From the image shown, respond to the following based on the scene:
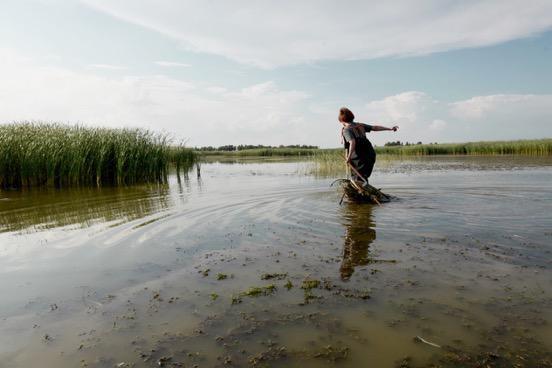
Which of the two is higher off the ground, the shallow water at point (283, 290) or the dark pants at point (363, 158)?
the dark pants at point (363, 158)

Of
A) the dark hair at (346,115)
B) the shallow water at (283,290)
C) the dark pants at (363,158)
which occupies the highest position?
the dark hair at (346,115)

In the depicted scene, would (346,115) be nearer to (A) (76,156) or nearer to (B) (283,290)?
(B) (283,290)

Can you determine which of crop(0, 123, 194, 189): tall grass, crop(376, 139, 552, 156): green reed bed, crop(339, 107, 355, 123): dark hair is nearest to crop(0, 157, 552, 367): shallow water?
crop(339, 107, 355, 123): dark hair

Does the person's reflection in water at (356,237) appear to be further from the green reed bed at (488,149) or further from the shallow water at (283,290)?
the green reed bed at (488,149)

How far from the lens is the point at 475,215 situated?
8.07 metres

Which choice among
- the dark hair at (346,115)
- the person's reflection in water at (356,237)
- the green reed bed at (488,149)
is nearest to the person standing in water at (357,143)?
the dark hair at (346,115)

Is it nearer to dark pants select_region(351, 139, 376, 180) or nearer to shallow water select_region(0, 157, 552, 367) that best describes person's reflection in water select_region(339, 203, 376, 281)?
shallow water select_region(0, 157, 552, 367)

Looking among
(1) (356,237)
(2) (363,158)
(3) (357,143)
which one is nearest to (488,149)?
(2) (363,158)

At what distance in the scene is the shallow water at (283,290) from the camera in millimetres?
3094

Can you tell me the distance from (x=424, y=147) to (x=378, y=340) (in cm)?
4964

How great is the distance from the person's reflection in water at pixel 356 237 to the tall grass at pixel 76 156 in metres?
12.4

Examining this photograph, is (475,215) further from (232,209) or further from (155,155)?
(155,155)

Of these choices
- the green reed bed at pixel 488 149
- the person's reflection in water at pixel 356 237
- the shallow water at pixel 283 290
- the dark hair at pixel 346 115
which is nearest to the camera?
the shallow water at pixel 283 290

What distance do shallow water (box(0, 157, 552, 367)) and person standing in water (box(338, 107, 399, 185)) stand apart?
2137mm
